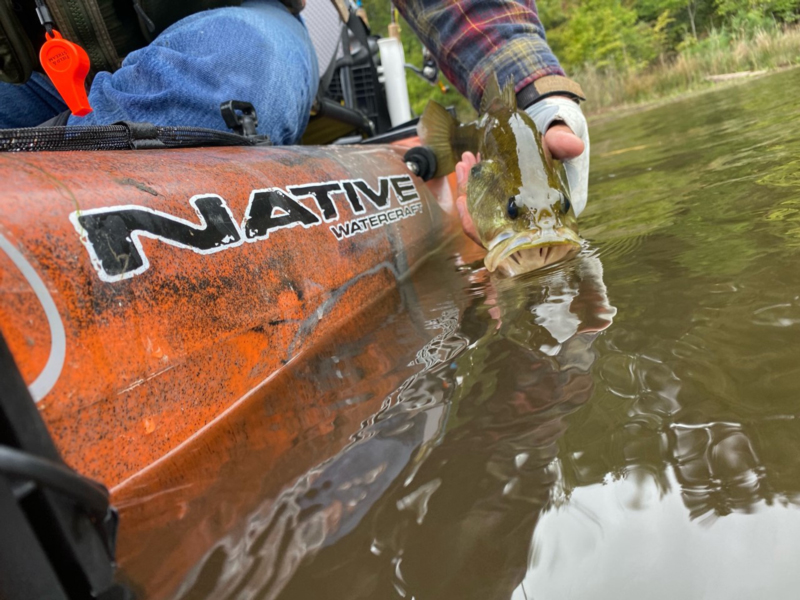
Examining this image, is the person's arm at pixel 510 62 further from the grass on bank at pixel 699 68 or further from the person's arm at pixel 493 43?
the grass on bank at pixel 699 68

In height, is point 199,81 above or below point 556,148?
above

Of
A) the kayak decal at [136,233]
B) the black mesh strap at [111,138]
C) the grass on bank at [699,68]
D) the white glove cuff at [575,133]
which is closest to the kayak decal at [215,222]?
the kayak decal at [136,233]

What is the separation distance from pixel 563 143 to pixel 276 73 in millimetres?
1029

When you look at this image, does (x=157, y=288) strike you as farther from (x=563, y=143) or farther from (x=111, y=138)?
(x=563, y=143)

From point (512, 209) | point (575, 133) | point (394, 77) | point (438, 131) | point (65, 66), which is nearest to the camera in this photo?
point (65, 66)

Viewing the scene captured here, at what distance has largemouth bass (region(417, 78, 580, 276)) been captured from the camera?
4.78ft

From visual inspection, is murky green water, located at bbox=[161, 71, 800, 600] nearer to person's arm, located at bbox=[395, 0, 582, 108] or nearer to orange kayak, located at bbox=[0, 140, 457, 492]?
orange kayak, located at bbox=[0, 140, 457, 492]

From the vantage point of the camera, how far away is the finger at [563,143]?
172 centimetres

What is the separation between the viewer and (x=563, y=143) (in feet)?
5.63

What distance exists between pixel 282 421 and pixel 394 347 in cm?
33

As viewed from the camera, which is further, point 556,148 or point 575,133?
point 575,133

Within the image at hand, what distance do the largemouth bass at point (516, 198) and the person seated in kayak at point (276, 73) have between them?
150mm

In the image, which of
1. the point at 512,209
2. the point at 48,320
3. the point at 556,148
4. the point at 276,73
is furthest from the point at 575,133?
the point at 48,320

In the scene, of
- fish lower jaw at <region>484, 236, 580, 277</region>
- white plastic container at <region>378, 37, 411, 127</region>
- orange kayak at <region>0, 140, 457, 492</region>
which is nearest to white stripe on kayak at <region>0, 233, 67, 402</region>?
orange kayak at <region>0, 140, 457, 492</region>
